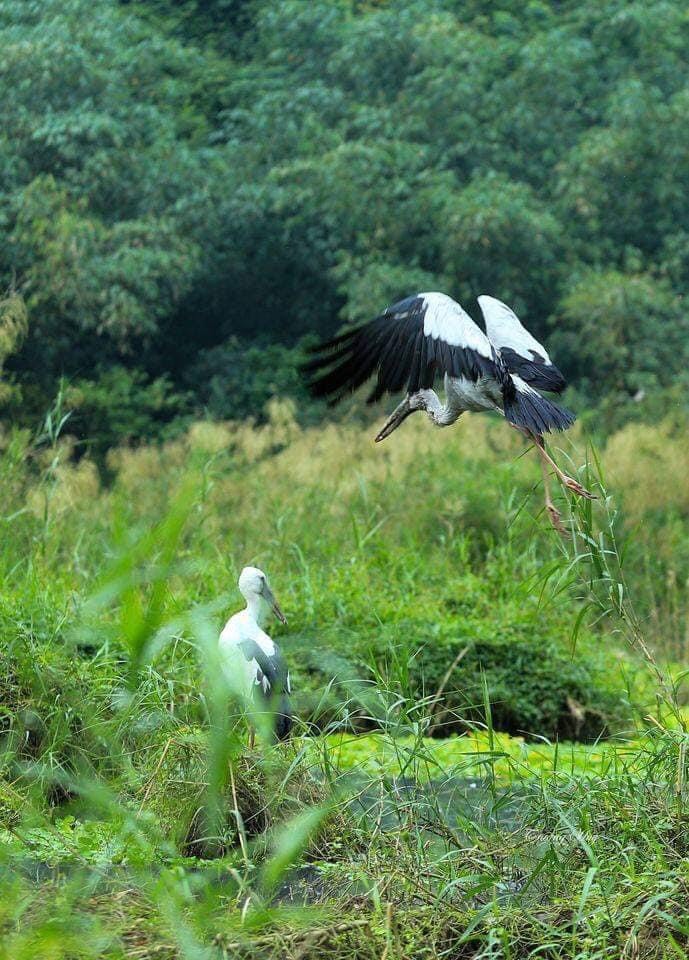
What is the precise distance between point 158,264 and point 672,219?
5.68 metres

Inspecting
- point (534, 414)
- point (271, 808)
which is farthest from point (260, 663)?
point (534, 414)

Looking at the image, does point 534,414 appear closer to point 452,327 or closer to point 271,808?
point 452,327

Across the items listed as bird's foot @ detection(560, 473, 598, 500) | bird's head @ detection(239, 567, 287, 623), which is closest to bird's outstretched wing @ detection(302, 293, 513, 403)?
bird's foot @ detection(560, 473, 598, 500)

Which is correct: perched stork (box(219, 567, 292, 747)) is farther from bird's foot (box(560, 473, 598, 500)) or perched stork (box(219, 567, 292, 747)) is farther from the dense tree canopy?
the dense tree canopy

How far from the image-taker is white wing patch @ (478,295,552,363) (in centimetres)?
431

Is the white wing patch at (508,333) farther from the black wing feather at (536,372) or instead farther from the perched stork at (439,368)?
the perched stork at (439,368)

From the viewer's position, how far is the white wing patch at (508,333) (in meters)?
4.31

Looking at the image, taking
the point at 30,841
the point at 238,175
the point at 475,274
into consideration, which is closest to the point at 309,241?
the point at 238,175

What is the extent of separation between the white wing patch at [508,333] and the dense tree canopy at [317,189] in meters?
9.09

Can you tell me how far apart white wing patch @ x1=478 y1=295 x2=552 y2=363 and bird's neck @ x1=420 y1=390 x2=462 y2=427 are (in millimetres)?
269

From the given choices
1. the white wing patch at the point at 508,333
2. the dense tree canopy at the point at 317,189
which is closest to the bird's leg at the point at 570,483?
the white wing patch at the point at 508,333

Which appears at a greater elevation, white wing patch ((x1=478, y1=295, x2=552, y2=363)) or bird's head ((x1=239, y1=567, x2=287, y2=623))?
white wing patch ((x1=478, y1=295, x2=552, y2=363))

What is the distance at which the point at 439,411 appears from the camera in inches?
162

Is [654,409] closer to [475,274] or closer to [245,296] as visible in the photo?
[475,274]
